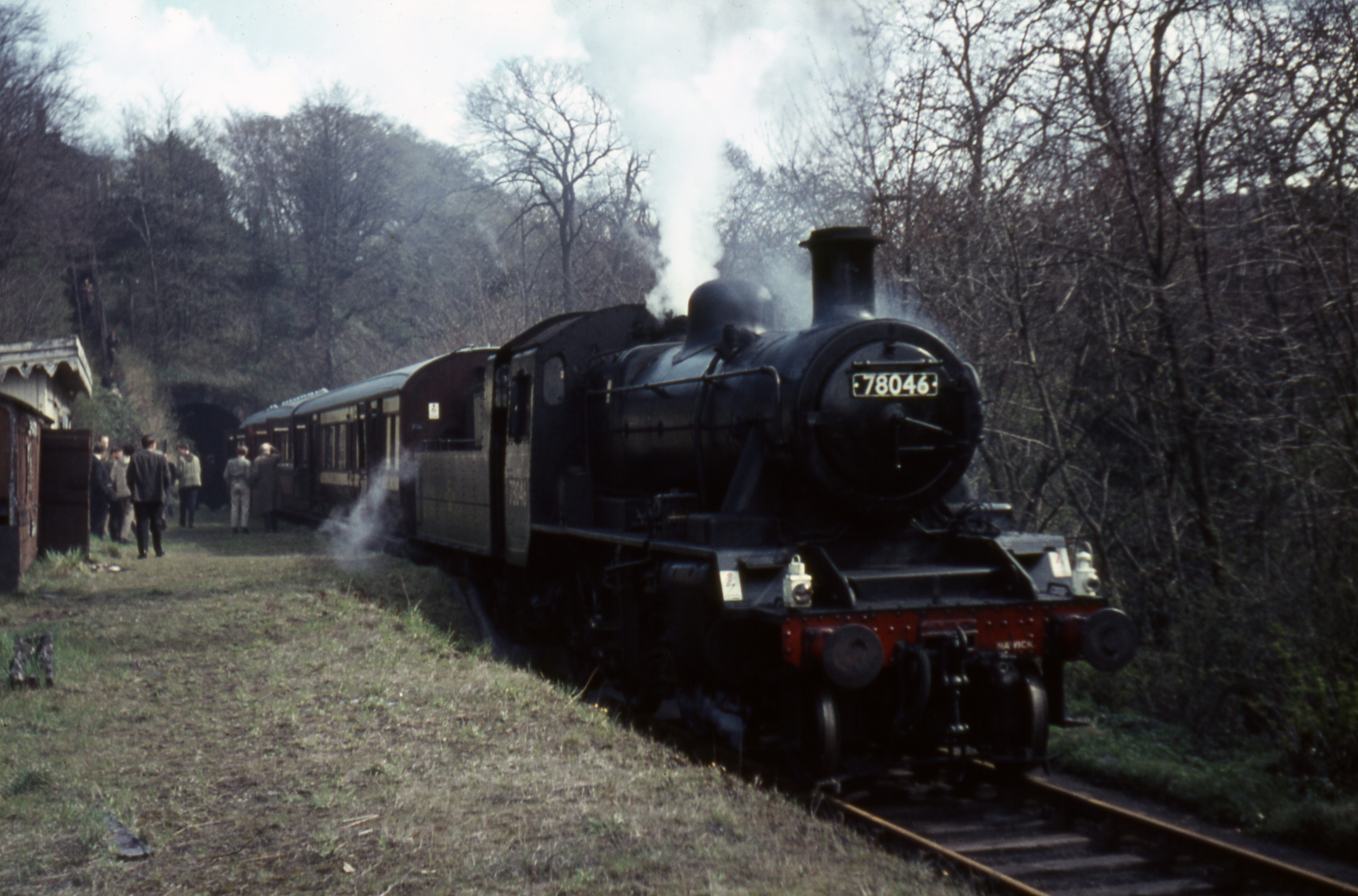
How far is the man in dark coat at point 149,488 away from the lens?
17047mm

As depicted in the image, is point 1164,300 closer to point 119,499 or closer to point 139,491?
point 139,491

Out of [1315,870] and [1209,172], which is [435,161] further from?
[1315,870]

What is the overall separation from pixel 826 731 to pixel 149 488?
1390cm

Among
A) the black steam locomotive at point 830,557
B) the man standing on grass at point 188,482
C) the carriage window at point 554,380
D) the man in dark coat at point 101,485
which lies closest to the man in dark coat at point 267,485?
the man standing on grass at point 188,482

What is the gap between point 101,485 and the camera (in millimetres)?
19891

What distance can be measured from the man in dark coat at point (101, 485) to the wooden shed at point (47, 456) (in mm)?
2443

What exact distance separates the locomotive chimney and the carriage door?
304 centimetres

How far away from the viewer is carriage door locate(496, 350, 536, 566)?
370 inches

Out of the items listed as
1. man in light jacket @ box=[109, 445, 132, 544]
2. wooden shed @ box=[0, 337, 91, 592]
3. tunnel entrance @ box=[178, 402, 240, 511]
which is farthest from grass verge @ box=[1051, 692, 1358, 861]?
tunnel entrance @ box=[178, 402, 240, 511]

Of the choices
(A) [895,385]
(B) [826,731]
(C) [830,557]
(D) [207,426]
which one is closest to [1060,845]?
(B) [826,731]

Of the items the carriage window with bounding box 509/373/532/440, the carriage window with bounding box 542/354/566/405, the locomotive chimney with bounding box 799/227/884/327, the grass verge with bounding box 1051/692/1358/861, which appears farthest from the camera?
the carriage window with bounding box 509/373/532/440

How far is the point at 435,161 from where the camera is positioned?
179 feet

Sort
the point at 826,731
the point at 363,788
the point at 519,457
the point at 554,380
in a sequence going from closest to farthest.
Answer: the point at 363,788 < the point at 826,731 < the point at 554,380 < the point at 519,457

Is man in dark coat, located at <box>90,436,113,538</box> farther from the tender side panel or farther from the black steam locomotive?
the black steam locomotive
